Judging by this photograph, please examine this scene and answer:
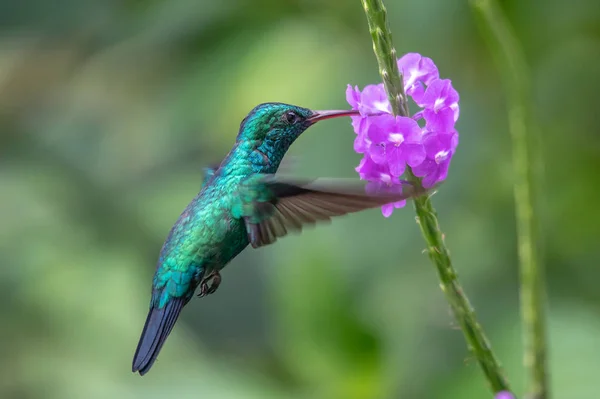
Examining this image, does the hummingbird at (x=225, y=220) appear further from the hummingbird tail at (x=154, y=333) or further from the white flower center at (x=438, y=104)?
the white flower center at (x=438, y=104)

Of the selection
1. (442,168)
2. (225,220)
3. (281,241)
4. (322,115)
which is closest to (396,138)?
(442,168)

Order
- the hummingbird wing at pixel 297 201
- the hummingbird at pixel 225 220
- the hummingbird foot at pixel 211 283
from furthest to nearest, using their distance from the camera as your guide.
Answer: the hummingbird foot at pixel 211 283
the hummingbird at pixel 225 220
the hummingbird wing at pixel 297 201

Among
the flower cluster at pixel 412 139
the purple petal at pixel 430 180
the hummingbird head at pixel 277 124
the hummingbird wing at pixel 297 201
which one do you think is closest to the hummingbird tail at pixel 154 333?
the hummingbird wing at pixel 297 201

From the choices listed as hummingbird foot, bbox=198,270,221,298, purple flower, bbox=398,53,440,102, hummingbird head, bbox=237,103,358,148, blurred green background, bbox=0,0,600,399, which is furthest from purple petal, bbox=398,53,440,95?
blurred green background, bbox=0,0,600,399

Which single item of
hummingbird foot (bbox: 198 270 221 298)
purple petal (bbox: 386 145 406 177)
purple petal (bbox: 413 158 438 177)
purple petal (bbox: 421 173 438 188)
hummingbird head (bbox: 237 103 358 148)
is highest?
hummingbird head (bbox: 237 103 358 148)

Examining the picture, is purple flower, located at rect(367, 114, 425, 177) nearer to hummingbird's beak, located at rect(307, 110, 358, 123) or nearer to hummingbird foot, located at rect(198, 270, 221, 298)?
hummingbird's beak, located at rect(307, 110, 358, 123)

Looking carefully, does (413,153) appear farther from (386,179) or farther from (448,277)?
(448,277)
